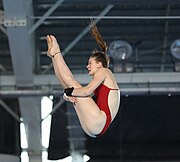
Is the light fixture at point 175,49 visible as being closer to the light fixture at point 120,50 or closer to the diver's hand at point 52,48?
the light fixture at point 120,50

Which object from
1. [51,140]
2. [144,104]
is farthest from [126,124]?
[51,140]

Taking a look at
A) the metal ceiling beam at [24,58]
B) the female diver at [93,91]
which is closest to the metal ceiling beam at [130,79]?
the metal ceiling beam at [24,58]

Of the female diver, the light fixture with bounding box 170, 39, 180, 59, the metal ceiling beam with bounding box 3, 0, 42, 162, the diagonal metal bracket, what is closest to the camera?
the female diver

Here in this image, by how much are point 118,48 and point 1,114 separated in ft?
6.47

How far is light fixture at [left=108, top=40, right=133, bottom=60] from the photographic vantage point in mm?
7016

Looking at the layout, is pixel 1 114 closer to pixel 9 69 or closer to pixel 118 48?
pixel 9 69

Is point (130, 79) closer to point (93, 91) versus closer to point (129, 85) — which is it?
point (129, 85)

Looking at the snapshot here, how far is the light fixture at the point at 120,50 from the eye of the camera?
702 cm

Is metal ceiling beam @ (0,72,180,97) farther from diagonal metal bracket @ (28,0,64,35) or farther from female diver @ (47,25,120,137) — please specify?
female diver @ (47,25,120,137)

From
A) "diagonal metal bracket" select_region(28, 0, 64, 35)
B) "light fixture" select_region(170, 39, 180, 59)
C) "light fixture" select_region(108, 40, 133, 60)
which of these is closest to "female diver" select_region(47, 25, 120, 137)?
"diagonal metal bracket" select_region(28, 0, 64, 35)

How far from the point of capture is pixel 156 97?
7547 mm

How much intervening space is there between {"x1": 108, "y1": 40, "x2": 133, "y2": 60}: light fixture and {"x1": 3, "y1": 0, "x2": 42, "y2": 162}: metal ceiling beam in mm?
1042

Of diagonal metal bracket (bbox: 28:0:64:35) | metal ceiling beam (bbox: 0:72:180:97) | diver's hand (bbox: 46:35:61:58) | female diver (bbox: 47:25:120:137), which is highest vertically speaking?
diagonal metal bracket (bbox: 28:0:64:35)

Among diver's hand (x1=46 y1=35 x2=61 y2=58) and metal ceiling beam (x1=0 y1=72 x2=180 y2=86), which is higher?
diver's hand (x1=46 y1=35 x2=61 y2=58)
